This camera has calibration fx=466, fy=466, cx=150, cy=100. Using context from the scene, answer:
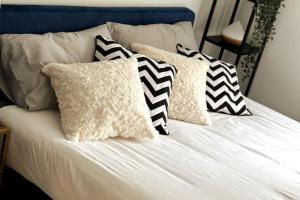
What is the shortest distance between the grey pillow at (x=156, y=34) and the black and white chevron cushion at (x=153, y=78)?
0.21m

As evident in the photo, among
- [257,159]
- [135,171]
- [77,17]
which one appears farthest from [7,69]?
[257,159]

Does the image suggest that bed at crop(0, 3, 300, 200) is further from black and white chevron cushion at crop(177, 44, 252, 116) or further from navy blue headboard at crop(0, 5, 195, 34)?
black and white chevron cushion at crop(177, 44, 252, 116)

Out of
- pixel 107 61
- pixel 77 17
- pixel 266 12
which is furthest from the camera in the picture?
pixel 266 12

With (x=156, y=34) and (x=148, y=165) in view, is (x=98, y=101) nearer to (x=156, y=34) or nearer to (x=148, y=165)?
(x=148, y=165)

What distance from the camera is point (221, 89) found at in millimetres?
2615

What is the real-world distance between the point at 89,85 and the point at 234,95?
3.45 feet

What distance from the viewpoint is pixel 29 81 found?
2006mm

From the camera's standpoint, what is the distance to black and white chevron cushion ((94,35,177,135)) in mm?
2186

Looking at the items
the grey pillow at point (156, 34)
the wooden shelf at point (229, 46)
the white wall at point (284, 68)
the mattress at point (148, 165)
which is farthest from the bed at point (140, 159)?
the white wall at point (284, 68)

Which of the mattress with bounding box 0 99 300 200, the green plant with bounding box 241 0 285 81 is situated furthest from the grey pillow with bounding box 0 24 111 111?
the green plant with bounding box 241 0 285 81

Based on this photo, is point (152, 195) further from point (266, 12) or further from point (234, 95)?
Answer: point (266, 12)

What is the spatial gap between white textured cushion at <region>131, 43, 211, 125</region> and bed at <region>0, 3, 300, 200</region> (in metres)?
0.05

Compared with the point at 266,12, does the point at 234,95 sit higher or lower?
lower

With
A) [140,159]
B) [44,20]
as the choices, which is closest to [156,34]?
[44,20]
